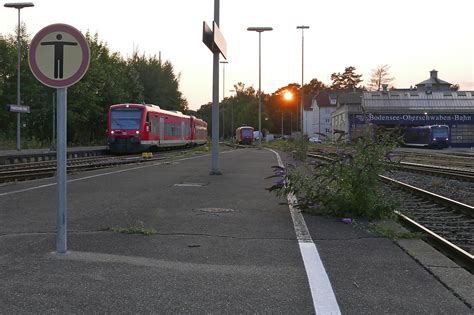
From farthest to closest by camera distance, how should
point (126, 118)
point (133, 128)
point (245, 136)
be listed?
point (245, 136), point (126, 118), point (133, 128)

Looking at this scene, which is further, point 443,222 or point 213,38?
point 213,38

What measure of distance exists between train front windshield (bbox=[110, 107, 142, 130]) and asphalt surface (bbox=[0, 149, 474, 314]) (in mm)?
21592

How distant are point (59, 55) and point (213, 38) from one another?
9876 millimetres

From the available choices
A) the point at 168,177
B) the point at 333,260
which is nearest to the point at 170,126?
the point at 168,177

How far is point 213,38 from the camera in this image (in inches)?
600

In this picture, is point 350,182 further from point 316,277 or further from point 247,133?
point 247,133

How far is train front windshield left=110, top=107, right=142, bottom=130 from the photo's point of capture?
3114cm

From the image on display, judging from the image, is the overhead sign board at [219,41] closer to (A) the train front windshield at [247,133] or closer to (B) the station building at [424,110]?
(B) the station building at [424,110]

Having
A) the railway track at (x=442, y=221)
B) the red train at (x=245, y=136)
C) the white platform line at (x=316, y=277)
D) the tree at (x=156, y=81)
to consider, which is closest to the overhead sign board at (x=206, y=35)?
the railway track at (x=442, y=221)

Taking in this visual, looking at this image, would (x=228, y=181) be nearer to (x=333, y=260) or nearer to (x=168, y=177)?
(x=168, y=177)

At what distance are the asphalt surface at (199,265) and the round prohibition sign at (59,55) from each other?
1910 mm

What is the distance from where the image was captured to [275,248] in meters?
6.45

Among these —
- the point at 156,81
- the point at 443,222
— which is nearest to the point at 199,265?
the point at 443,222

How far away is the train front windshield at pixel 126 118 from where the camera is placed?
1226 inches
